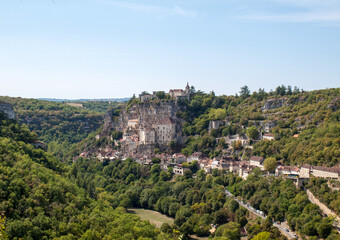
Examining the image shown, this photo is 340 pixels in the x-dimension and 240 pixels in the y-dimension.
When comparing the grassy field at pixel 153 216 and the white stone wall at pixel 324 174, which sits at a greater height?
the white stone wall at pixel 324 174

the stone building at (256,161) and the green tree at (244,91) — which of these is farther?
the green tree at (244,91)

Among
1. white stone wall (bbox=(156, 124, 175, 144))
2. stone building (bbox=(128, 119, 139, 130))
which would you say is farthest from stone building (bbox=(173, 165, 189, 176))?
stone building (bbox=(128, 119, 139, 130))

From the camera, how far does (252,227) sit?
3288 centimetres

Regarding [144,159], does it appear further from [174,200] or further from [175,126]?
[174,200]

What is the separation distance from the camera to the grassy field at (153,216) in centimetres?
4112

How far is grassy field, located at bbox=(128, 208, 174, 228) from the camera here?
41.1 meters

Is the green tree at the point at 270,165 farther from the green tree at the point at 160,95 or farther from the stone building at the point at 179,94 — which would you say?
the green tree at the point at 160,95

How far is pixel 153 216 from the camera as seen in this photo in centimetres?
4341

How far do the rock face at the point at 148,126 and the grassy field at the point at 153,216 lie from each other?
53.7 ft

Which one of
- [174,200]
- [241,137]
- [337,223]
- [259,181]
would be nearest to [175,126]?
[241,137]

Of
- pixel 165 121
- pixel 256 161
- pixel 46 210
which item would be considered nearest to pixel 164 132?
pixel 165 121

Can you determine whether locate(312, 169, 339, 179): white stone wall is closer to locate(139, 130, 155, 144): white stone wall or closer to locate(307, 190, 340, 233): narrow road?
locate(307, 190, 340, 233): narrow road

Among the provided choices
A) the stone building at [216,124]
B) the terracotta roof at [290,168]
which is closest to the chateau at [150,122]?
the stone building at [216,124]

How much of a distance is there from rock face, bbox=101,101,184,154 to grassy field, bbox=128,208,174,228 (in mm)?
16373
